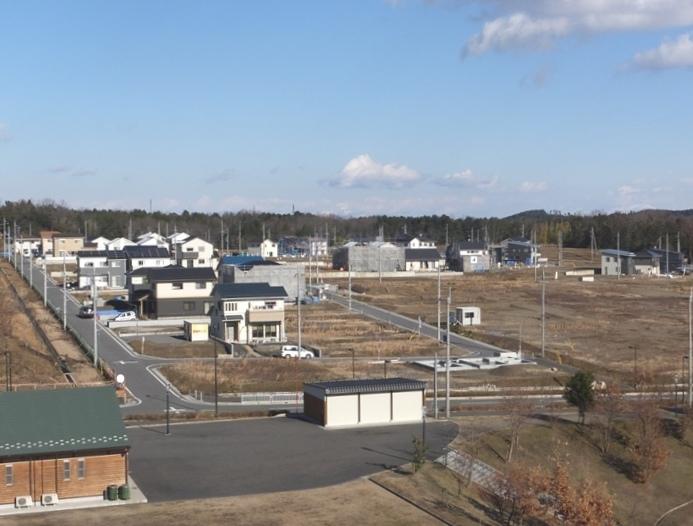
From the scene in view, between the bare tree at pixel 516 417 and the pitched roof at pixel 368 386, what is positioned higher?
the pitched roof at pixel 368 386

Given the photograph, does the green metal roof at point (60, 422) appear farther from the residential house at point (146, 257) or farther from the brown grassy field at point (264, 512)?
the residential house at point (146, 257)

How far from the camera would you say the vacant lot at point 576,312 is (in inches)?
2045

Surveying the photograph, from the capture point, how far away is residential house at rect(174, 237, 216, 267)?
93.9 m

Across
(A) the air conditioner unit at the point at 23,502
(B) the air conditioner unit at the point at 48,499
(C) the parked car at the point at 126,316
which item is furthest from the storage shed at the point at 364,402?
(C) the parked car at the point at 126,316

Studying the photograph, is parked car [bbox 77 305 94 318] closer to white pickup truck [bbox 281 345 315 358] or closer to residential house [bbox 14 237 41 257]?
white pickup truck [bbox 281 345 315 358]

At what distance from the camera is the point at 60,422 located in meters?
24.6

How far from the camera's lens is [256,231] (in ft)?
→ 533

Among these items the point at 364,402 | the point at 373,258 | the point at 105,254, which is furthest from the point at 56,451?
the point at 373,258

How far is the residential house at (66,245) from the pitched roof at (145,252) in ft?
91.4

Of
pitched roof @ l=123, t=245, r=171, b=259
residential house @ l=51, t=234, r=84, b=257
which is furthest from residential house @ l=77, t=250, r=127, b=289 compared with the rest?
residential house @ l=51, t=234, r=84, b=257

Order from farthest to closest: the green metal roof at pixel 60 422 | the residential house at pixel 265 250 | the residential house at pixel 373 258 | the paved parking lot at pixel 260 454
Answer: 1. the residential house at pixel 265 250
2. the residential house at pixel 373 258
3. the paved parking lot at pixel 260 454
4. the green metal roof at pixel 60 422

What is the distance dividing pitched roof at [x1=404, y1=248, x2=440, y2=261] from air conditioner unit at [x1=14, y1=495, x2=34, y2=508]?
282 ft

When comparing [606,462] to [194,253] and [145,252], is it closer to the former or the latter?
[145,252]

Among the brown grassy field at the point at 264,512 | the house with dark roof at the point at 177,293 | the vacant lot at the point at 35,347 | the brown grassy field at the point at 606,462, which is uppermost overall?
the house with dark roof at the point at 177,293
